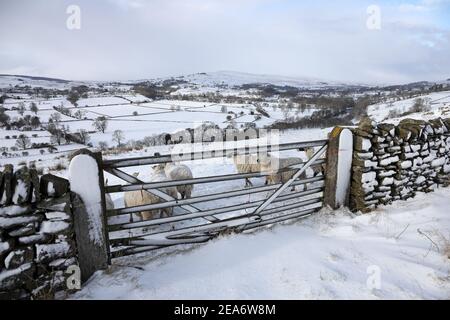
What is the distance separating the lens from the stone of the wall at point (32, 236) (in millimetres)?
2803

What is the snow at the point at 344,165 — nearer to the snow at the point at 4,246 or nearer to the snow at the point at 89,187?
the snow at the point at 89,187

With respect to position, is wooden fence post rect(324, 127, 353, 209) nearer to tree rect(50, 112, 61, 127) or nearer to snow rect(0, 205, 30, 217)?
snow rect(0, 205, 30, 217)

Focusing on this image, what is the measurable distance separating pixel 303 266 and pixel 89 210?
245 cm

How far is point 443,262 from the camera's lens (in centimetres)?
341

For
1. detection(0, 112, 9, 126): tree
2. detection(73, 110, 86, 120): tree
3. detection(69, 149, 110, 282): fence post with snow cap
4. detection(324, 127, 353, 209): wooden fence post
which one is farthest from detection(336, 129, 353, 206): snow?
detection(73, 110, 86, 120): tree

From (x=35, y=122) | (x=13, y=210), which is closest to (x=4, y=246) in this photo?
(x=13, y=210)

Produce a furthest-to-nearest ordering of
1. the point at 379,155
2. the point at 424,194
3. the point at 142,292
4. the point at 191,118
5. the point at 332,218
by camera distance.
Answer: the point at 191,118 < the point at 424,194 < the point at 379,155 < the point at 332,218 < the point at 142,292

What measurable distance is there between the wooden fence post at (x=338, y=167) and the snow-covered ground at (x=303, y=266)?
0.58 meters

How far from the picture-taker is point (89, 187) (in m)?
3.22

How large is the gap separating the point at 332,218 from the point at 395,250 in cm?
116

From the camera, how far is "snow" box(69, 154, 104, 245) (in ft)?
10.3
